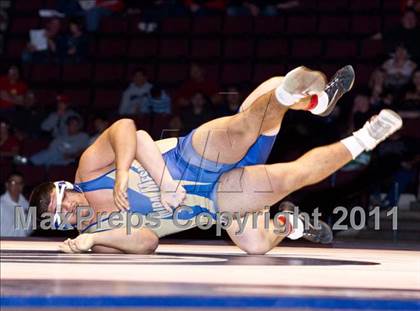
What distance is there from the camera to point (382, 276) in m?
3.70

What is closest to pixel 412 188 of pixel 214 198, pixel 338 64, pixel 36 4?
pixel 338 64

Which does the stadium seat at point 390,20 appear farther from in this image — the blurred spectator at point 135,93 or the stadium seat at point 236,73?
the blurred spectator at point 135,93

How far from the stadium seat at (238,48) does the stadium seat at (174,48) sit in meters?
0.46

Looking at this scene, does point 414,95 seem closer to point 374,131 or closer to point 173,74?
point 173,74

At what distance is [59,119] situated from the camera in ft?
33.8

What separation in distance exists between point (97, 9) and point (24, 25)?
0.92 metres

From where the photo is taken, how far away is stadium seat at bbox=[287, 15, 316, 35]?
10969 mm

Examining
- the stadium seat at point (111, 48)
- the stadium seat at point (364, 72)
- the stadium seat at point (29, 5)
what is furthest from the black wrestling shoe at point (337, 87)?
the stadium seat at point (29, 5)

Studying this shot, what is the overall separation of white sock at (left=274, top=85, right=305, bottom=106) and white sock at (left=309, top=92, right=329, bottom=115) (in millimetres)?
285

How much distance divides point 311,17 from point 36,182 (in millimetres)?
3579

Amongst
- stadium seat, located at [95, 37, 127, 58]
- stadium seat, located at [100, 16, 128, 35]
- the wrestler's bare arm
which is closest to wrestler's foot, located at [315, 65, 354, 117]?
the wrestler's bare arm

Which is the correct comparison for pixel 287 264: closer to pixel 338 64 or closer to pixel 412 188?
pixel 412 188

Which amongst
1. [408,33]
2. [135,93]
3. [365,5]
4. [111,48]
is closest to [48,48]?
[111,48]

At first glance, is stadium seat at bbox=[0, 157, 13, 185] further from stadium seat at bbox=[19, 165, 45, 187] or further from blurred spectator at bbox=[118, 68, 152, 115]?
blurred spectator at bbox=[118, 68, 152, 115]
